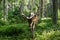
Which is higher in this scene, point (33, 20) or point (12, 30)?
point (33, 20)

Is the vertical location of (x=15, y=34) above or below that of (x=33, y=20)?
below

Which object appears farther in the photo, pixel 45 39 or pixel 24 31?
pixel 24 31

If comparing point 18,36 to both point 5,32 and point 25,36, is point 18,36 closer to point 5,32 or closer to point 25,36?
point 25,36

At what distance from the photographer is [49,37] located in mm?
11102

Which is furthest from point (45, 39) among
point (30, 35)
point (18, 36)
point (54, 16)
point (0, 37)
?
point (54, 16)

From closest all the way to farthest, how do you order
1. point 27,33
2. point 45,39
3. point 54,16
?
point 45,39 → point 27,33 → point 54,16

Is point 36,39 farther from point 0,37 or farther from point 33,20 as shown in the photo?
point 0,37

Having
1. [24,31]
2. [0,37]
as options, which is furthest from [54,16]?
[0,37]

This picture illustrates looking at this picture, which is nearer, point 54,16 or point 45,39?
point 45,39

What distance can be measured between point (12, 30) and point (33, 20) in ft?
7.42

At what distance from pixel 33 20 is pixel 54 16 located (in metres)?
4.05

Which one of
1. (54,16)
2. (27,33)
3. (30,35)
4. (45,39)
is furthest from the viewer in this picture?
(54,16)

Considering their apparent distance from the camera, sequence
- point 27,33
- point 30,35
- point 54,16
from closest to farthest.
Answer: point 30,35, point 27,33, point 54,16

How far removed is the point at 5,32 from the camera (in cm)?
1293
